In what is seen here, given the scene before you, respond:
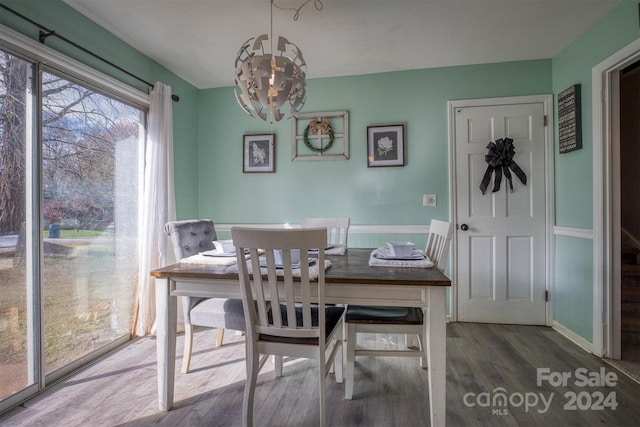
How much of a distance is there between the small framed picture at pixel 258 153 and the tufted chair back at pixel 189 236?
1.07m

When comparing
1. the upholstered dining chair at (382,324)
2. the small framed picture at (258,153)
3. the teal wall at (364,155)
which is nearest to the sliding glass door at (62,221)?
the teal wall at (364,155)

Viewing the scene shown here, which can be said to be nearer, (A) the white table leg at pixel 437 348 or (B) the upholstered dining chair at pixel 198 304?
(A) the white table leg at pixel 437 348

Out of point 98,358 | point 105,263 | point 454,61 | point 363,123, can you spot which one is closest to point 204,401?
point 98,358

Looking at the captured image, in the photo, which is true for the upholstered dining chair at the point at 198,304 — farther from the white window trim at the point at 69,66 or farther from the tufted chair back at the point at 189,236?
the white window trim at the point at 69,66

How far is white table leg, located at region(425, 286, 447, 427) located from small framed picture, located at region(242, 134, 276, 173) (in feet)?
7.43

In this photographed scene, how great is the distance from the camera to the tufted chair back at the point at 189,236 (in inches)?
77.2

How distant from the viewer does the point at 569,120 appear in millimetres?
2447

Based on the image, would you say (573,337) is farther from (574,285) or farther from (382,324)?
(382,324)

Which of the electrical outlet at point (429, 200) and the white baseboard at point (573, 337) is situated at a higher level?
the electrical outlet at point (429, 200)

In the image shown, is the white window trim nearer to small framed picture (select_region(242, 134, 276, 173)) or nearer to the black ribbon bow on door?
small framed picture (select_region(242, 134, 276, 173))

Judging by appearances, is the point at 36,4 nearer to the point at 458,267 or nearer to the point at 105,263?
the point at 105,263

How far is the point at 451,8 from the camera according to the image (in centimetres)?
204

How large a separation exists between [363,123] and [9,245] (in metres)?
2.71

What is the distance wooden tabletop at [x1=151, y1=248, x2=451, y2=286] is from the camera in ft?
4.24
